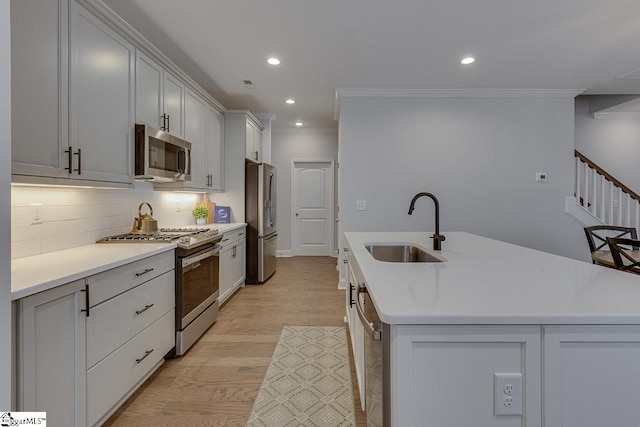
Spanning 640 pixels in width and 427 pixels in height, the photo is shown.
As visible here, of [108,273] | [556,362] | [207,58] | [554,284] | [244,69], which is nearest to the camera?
[556,362]

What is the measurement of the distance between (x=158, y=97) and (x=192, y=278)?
1.58 metres

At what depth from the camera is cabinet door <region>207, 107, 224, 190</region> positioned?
155 inches

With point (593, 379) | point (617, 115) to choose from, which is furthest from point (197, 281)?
point (617, 115)

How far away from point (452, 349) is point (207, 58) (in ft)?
11.4

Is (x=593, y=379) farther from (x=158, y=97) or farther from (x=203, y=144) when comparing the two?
(x=203, y=144)

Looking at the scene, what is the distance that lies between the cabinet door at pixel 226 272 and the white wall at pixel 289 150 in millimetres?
2805

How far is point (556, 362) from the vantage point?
0.88 m

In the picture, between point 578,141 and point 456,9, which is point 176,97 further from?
point 578,141

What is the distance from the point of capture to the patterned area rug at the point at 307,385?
1765mm

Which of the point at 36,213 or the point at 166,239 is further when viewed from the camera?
the point at 166,239

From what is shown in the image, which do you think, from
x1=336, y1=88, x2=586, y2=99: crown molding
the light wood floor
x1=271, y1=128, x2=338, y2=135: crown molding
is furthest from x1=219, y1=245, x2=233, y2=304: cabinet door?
x1=271, y1=128, x2=338, y2=135: crown molding

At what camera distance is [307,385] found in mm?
2070

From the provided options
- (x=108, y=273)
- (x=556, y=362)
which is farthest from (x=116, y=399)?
(x=556, y=362)

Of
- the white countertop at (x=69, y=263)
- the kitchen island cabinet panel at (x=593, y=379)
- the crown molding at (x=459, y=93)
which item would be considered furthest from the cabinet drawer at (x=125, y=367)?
the crown molding at (x=459, y=93)
